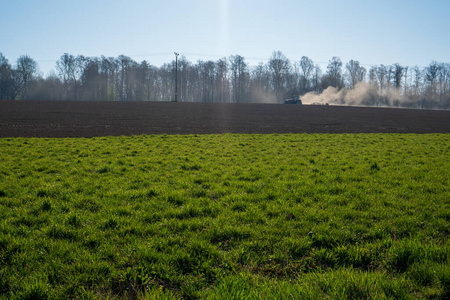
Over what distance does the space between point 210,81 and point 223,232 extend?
12699cm

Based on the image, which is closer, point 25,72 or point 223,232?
point 223,232

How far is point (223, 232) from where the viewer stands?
470 cm

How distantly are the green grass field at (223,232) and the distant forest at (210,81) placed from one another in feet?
344

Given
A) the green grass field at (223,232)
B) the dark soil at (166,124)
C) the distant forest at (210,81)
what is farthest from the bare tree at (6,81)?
the green grass field at (223,232)

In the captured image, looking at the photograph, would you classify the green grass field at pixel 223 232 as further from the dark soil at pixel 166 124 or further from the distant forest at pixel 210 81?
the distant forest at pixel 210 81

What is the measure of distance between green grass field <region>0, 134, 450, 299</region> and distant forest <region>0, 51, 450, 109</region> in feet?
344

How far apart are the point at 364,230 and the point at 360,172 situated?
4303mm

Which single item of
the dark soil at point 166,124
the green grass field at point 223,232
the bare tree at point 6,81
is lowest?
the green grass field at point 223,232

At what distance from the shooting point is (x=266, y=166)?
9.58m

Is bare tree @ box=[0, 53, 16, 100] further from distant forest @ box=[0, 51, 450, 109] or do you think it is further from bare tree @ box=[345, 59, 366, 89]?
bare tree @ box=[345, 59, 366, 89]

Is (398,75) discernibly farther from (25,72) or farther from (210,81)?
(25,72)

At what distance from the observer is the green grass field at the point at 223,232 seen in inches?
133

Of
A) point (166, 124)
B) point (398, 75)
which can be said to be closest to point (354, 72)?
point (398, 75)

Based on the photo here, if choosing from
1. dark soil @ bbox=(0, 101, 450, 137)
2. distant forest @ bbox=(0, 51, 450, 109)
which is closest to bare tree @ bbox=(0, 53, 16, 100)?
distant forest @ bbox=(0, 51, 450, 109)
